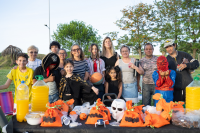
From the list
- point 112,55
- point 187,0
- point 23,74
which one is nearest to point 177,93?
point 112,55

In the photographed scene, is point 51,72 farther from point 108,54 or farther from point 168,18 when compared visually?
point 168,18

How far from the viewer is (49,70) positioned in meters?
3.06

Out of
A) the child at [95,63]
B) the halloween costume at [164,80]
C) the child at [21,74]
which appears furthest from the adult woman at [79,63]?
the halloween costume at [164,80]

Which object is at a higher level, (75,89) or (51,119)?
(75,89)

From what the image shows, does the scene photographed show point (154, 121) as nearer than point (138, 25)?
Yes

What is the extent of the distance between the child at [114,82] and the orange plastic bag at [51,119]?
2043 mm

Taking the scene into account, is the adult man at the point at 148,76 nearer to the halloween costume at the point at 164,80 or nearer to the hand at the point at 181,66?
the hand at the point at 181,66

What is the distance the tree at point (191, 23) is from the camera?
72.4 ft

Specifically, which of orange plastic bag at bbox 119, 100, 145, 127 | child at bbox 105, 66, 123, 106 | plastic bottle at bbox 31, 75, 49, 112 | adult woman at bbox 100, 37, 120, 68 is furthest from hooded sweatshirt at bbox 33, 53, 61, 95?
orange plastic bag at bbox 119, 100, 145, 127

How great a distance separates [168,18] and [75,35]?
15.4m

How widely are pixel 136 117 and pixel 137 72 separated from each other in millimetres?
2211

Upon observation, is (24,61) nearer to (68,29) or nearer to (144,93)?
(144,93)

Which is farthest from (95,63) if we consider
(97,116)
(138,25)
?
(138,25)

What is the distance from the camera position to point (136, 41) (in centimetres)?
1895
